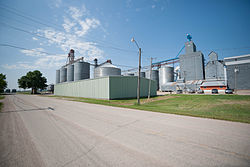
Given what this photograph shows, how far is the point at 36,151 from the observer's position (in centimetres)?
345

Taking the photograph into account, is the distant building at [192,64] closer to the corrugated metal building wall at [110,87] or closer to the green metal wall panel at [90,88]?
the corrugated metal building wall at [110,87]

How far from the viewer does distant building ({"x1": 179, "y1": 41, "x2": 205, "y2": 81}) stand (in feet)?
201

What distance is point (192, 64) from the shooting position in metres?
63.7

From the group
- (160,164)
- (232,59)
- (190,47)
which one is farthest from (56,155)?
(190,47)

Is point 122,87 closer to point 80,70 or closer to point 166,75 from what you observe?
point 80,70

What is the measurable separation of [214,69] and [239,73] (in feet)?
40.3

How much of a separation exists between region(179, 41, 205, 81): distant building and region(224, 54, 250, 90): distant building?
1231 centimetres

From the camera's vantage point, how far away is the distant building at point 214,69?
57.2 meters

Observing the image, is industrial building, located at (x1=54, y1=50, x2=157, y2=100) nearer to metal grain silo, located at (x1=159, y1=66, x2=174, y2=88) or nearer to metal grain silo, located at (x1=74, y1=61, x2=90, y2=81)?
metal grain silo, located at (x1=74, y1=61, x2=90, y2=81)

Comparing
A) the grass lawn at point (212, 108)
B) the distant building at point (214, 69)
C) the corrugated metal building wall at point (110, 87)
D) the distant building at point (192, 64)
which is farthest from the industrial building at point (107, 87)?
the distant building at point (214, 69)

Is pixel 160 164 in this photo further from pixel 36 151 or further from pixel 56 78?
pixel 56 78

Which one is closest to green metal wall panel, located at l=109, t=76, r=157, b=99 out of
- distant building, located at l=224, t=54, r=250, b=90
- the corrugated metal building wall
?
the corrugated metal building wall

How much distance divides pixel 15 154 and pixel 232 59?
7636 cm

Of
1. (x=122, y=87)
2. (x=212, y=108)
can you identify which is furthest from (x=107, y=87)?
(x=212, y=108)
